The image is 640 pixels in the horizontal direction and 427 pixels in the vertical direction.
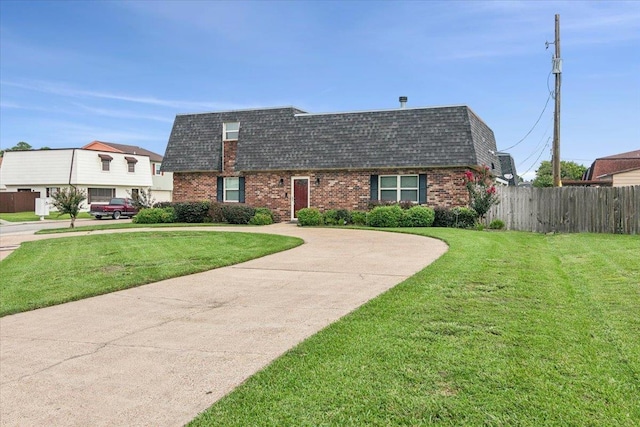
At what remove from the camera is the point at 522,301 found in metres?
6.78

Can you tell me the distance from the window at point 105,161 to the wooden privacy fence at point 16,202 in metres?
6.31

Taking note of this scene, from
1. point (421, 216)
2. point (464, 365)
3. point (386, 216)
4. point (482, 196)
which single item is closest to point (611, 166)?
point (482, 196)

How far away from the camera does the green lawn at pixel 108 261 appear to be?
28.8 ft

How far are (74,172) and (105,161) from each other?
10.6ft

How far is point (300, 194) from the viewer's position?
25.3m

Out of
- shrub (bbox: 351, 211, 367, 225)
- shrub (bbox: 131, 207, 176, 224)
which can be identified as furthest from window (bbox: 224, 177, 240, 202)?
shrub (bbox: 351, 211, 367, 225)

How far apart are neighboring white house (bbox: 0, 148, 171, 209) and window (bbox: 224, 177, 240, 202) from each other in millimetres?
19640

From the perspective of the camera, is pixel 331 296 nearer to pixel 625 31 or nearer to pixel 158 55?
pixel 625 31

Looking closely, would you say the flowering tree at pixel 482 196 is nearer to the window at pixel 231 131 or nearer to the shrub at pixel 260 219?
the shrub at pixel 260 219

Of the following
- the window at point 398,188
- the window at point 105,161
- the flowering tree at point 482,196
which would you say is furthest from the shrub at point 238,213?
the window at point 105,161

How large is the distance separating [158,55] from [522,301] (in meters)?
18.1

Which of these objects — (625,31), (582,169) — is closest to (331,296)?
(625,31)

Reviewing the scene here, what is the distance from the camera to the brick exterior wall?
22344mm

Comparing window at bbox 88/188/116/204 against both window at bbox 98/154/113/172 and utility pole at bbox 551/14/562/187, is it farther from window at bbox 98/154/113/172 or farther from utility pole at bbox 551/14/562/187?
utility pole at bbox 551/14/562/187
